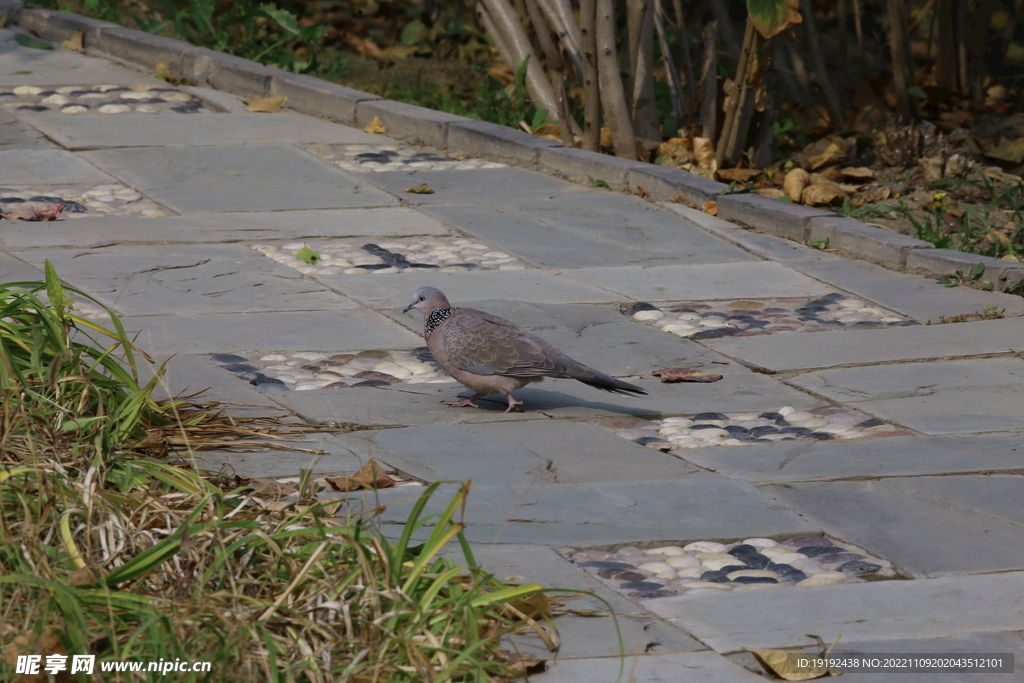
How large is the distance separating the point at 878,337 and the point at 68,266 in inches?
162

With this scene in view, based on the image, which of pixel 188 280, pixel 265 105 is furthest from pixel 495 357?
pixel 265 105

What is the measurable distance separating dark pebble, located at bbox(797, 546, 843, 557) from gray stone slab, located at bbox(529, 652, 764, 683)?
2.62 feet

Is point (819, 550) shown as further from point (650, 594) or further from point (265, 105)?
point (265, 105)

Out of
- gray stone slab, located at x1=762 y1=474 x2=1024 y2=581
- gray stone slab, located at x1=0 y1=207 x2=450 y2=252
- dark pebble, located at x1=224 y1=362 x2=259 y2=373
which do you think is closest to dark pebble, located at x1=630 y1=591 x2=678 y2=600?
gray stone slab, located at x1=762 y1=474 x2=1024 y2=581

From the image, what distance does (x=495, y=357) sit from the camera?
16.4ft

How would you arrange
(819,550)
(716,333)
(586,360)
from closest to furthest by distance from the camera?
1. (819,550)
2. (586,360)
3. (716,333)

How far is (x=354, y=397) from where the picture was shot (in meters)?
5.20

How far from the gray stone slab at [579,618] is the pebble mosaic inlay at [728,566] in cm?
9

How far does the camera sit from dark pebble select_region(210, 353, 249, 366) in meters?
5.50

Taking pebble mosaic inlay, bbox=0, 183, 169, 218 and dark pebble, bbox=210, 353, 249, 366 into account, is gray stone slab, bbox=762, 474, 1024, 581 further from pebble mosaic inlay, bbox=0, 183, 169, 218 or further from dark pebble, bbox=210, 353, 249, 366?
pebble mosaic inlay, bbox=0, 183, 169, 218

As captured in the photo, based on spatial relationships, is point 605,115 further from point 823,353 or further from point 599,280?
point 823,353

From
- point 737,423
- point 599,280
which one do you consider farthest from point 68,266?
point 737,423

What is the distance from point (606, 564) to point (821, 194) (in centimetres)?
542

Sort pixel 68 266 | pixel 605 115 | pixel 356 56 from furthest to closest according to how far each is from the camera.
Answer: pixel 356 56
pixel 605 115
pixel 68 266
